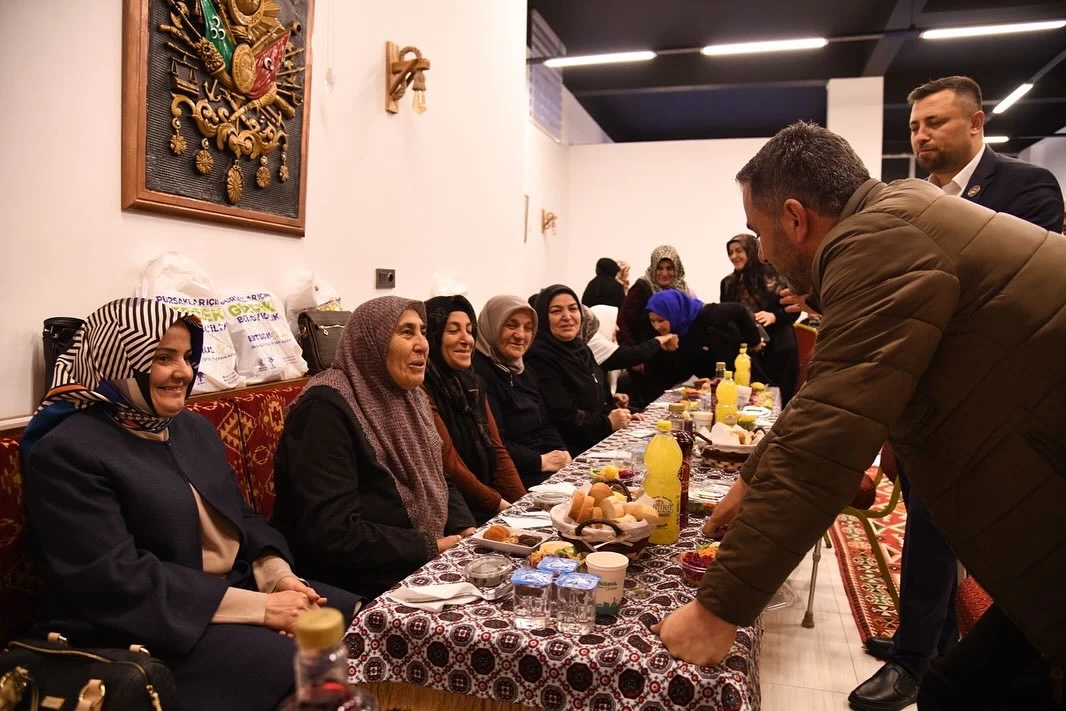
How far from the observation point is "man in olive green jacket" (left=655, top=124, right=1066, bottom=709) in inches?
38.0

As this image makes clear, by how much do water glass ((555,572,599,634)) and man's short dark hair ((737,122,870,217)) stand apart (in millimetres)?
715

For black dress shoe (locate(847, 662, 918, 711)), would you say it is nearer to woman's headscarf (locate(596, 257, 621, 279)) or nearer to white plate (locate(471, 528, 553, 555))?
white plate (locate(471, 528, 553, 555))

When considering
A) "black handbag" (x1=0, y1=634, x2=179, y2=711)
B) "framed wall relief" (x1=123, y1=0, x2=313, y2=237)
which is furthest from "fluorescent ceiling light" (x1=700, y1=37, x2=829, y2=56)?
"black handbag" (x1=0, y1=634, x2=179, y2=711)

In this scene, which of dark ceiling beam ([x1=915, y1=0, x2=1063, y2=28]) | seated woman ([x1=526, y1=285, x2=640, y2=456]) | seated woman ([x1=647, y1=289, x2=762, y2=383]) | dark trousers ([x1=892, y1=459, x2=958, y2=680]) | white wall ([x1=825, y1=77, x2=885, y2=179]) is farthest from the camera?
white wall ([x1=825, y1=77, x2=885, y2=179])

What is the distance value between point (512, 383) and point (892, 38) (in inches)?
238

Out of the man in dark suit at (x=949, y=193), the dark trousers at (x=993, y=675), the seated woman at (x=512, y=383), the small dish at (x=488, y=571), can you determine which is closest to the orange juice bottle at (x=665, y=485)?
the small dish at (x=488, y=571)

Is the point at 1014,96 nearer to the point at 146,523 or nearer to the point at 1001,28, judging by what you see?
the point at 1001,28

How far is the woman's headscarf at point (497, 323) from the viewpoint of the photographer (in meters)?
3.13

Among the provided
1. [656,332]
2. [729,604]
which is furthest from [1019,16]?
[729,604]

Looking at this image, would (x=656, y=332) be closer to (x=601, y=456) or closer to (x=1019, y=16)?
(x=601, y=456)

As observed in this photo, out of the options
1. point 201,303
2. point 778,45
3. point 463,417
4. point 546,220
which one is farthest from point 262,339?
point 778,45

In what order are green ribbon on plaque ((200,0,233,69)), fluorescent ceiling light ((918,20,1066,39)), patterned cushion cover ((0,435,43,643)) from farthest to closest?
fluorescent ceiling light ((918,20,1066,39))
green ribbon on plaque ((200,0,233,69))
patterned cushion cover ((0,435,43,643))

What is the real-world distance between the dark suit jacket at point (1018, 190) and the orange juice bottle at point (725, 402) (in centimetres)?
112

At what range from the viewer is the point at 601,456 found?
7.59ft
